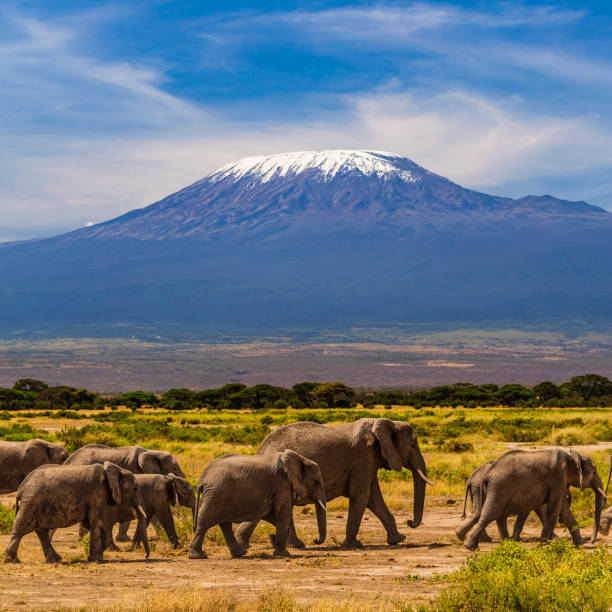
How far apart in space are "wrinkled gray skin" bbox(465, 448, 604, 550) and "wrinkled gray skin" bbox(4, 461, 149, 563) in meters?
5.66

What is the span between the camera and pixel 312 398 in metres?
78.2

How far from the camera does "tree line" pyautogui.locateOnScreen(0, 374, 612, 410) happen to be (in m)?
73.8

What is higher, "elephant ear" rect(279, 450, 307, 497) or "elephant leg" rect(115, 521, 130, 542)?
"elephant ear" rect(279, 450, 307, 497)

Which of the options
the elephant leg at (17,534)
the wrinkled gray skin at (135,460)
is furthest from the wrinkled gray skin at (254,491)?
the wrinkled gray skin at (135,460)

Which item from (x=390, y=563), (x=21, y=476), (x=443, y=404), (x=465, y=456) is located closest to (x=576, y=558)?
(x=390, y=563)

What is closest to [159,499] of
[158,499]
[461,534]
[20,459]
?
[158,499]

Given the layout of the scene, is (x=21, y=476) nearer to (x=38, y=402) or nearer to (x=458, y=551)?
(x=458, y=551)

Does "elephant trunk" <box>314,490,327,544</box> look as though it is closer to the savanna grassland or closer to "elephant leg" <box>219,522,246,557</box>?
the savanna grassland

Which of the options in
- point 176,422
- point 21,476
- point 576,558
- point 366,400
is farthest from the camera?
point 366,400

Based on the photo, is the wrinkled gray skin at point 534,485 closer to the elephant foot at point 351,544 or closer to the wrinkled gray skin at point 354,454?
the wrinkled gray skin at point 354,454

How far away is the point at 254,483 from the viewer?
1527 centimetres

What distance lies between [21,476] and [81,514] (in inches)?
168

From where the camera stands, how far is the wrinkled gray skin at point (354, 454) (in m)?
16.7

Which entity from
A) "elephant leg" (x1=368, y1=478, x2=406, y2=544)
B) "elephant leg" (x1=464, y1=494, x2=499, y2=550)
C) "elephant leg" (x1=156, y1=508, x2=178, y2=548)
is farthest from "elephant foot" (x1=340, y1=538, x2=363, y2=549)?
"elephant leg" (x1=156, y1=508, x2=178, y2=548)
